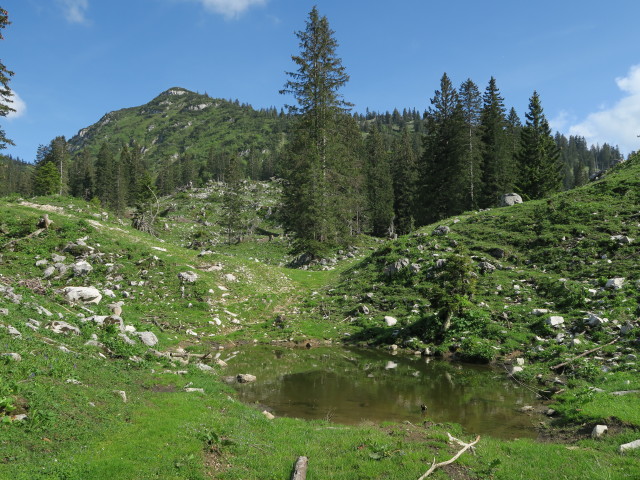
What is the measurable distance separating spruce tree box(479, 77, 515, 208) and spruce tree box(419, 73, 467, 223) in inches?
185

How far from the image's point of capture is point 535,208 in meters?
29.0

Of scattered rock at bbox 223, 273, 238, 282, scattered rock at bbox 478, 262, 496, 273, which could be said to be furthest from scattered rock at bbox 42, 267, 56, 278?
scattered rock at bbox 478, 262, 496, 273

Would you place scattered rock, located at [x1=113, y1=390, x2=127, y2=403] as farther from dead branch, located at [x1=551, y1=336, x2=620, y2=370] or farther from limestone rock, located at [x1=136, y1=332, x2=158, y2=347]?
dead branch, located at [x1=551, y1=336, x2=620, y2=370]

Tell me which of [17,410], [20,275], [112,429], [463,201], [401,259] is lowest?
[112,429]

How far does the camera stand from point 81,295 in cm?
1783

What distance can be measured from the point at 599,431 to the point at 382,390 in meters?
6.66

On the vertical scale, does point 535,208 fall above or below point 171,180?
below

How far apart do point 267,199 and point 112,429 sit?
10627 centimetres

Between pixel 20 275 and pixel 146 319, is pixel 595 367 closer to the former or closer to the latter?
pixel 146 319

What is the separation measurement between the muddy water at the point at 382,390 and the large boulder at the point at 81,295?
7.37m

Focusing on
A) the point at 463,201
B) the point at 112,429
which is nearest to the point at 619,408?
the point at 112,429

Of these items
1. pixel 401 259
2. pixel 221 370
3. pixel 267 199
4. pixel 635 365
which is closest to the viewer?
pixel 635 365

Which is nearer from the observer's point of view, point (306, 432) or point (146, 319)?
point (306, 432)

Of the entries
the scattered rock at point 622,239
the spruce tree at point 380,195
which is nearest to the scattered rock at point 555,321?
the scattered rock at point 622,239
